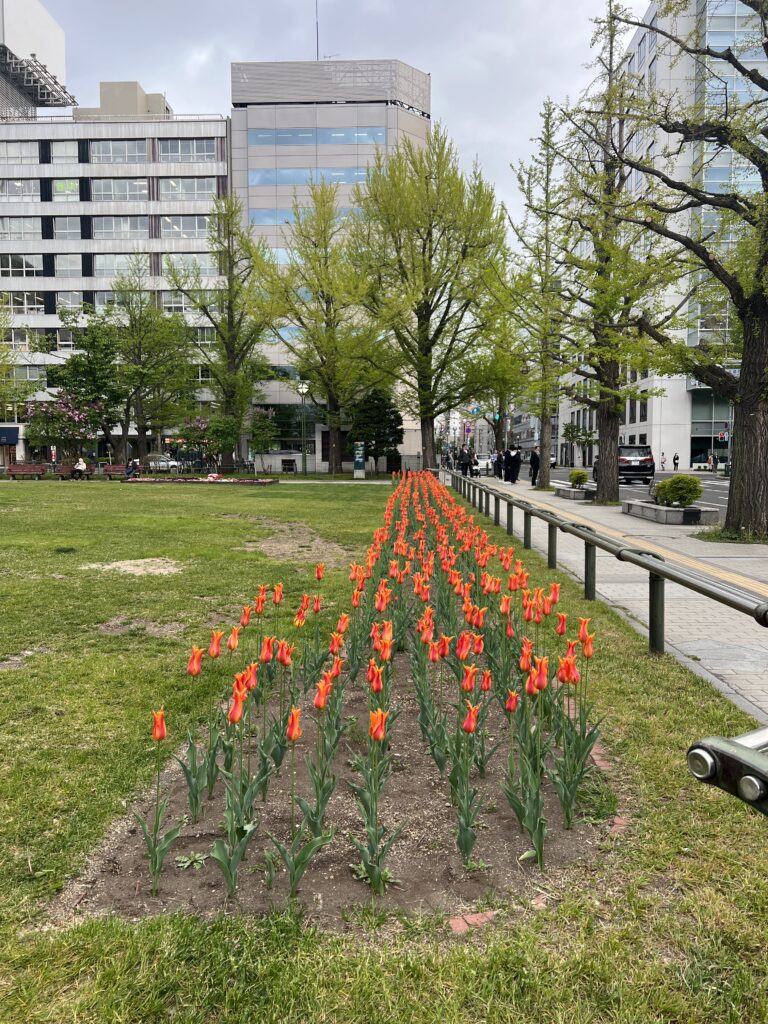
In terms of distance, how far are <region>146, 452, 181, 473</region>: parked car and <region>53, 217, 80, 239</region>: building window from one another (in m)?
22.7

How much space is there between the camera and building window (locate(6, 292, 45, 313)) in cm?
5559

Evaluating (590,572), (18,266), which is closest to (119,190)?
(18,266)

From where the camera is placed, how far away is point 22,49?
66500 millimetres

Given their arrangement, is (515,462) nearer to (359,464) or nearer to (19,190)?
(359,464)

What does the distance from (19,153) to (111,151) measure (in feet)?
25.9

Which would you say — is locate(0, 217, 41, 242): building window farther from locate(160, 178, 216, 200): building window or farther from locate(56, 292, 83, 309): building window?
locate(160, 178, 216, 200): building window

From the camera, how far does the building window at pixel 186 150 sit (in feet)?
177

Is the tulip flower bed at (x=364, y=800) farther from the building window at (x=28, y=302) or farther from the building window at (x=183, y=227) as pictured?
the building window at (x=28, y=302)

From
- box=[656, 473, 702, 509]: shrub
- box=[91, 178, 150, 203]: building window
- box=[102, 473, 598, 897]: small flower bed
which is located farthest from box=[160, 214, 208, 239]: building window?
box=[102, 473, 598, 897]: small flower bed

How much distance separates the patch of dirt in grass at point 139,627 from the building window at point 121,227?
56005 mm

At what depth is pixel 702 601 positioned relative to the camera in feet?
24.2

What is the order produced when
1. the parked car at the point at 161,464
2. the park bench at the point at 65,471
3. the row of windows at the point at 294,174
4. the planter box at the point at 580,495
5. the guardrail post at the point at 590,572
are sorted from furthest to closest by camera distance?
the row of windows at the point at 294,174, the parked car at the point at 161,464, the park bench at the point at 65,471, the planter box at the point at 580,495, the guardrail post at the point at 590,572

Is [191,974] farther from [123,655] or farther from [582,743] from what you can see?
[123,655]

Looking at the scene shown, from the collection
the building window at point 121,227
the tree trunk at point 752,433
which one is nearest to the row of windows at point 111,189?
the building window at point 121,227
